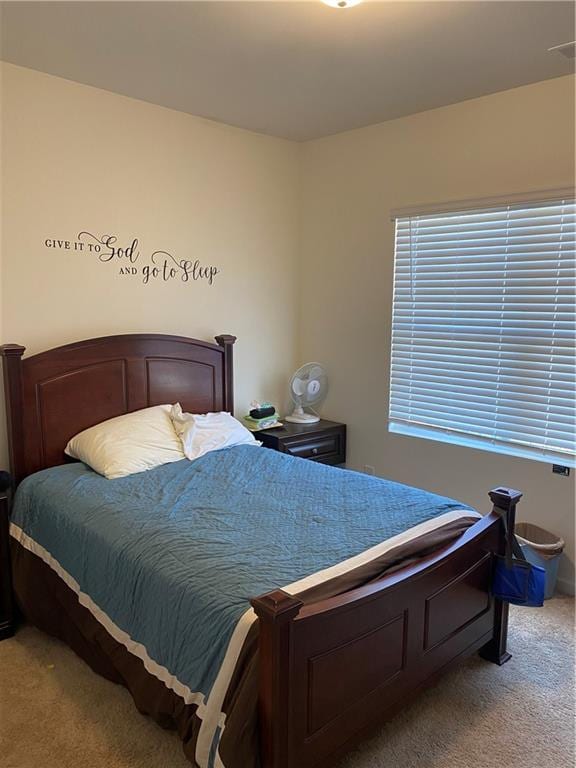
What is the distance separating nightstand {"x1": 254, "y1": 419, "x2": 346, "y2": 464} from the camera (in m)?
3.67

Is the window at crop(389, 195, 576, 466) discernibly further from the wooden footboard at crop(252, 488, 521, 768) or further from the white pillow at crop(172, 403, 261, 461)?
the white pillow at crop(172, 403, 261, 461)

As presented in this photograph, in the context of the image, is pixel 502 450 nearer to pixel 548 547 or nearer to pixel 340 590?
pixel 548 547

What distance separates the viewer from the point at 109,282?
3.23 meters

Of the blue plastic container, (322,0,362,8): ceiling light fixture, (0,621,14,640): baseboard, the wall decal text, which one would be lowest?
(0,621,14,640): baseboard

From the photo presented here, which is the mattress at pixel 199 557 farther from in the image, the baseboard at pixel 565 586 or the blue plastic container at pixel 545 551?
the baseboard at pixel 565 586

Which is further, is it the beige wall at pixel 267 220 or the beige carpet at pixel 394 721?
the beige wall at pixel 267 220

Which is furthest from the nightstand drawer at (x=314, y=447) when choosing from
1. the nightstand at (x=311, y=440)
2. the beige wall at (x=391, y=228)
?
the beige wall at (x=391, y=228)

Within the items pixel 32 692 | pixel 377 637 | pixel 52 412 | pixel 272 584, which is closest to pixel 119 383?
pixel 52 412

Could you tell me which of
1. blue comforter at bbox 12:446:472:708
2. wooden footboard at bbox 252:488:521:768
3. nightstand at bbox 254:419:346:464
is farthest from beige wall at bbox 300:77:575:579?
wooden footboard at bbox 252:488:521:768

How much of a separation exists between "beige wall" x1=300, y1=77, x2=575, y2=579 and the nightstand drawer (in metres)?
0.17

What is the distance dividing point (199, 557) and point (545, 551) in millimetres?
1897

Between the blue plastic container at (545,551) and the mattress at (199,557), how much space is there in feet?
2.30

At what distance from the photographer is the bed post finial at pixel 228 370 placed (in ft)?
12.1

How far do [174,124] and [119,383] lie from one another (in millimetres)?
1590
